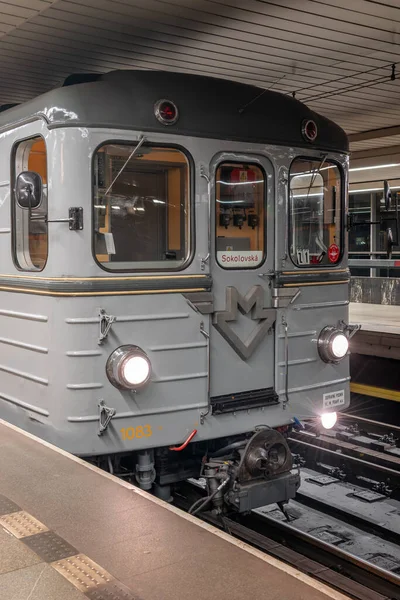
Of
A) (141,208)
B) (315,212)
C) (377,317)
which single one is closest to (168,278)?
(141,208)

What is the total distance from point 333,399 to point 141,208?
7.26 ft

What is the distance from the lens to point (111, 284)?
4461 mm

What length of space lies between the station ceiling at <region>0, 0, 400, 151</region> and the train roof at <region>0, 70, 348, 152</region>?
1031 mm

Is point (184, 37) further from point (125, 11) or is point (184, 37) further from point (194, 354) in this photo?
point (194, 354)

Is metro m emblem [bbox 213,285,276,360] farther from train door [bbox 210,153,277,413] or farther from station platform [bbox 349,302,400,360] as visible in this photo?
station platform [bbox 349,302,400,360]

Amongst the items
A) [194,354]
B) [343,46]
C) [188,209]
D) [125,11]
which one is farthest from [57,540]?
[343,46]

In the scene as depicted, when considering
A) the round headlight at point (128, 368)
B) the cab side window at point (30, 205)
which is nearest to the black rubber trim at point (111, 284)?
the cab side window at point (30, 205)

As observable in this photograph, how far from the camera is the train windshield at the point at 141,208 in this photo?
4.51 metres

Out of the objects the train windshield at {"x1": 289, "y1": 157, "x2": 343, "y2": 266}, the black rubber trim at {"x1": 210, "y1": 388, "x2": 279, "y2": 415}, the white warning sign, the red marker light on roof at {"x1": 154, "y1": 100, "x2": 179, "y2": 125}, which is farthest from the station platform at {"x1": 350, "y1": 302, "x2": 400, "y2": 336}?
the red marker light on roof at {"x1": 154, "y1": 100, "x2": 179, "y2": 125}

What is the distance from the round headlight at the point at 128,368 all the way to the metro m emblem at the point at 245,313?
0.65 meters

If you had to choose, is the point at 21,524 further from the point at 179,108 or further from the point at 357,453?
the point at 357,453

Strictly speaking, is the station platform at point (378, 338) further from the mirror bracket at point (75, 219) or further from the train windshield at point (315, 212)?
the mirror bracket at point (75, 219)

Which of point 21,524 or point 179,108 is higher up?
point 179,108

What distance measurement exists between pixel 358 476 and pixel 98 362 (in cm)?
392
